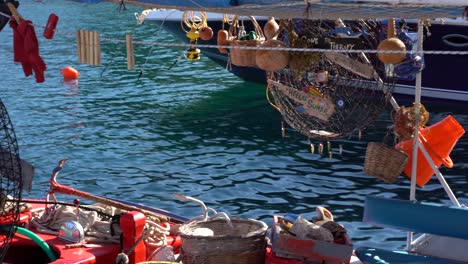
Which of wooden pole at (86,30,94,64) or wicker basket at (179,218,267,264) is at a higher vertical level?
wooden pole at (86,30,94,64)

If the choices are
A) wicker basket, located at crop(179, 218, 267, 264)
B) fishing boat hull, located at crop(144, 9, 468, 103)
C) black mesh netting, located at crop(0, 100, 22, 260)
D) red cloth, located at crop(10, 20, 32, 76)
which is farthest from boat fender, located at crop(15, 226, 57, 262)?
fishing boat hull, located at crop(144, 9, 468, 103)

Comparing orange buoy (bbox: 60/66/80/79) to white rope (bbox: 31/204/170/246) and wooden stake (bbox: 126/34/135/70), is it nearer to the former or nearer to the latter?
white rope (bbox: 31/204/170/246)

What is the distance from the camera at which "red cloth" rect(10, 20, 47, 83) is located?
7.16 metres

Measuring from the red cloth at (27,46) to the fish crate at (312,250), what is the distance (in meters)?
2.48

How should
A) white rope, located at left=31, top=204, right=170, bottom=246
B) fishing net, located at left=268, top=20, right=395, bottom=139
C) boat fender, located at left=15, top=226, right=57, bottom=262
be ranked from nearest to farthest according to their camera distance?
boat fender, located at left=15, top=226, right=57, bottom=262
white rope, located at left=31, top=204, right=170, bottom=246
fishing net, located at left=268, top=20, right=395, bottom=139

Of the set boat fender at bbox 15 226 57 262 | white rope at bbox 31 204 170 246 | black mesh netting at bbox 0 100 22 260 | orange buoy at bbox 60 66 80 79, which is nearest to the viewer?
black mesh netting at bbox 0 100 22 260

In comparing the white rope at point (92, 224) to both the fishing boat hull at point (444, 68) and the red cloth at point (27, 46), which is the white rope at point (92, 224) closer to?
the red cloth at point (27, 46)

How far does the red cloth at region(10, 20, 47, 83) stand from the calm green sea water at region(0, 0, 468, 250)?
4.60 ft

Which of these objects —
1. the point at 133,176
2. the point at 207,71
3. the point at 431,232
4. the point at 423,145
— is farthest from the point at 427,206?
the point at 207,71

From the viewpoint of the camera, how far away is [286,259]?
725 cm

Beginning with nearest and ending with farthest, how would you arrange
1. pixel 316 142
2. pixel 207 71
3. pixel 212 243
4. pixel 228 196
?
1. pixel 212 243
2. pixel 228 196
3. pixel 316 142
4. pixel 207 71

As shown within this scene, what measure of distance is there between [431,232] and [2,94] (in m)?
16.3

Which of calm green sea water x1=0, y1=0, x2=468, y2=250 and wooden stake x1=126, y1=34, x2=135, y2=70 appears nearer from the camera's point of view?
wooden stake x1=126, y1=34, x2=135, y2=70

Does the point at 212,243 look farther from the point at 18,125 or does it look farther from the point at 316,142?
the point at 18,125
